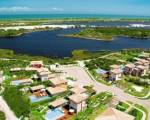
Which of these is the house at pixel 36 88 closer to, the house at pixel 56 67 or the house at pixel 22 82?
the house at pixel 22 82

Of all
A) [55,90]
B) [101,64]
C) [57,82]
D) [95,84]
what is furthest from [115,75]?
[55,90]

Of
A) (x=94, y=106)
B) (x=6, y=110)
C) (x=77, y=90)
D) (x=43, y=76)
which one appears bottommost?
(x=94, y=106)

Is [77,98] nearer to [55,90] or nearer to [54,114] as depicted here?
[54,114]

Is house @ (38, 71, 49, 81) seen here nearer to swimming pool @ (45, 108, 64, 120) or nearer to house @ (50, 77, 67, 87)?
house @ (50, 77, 67, 87)

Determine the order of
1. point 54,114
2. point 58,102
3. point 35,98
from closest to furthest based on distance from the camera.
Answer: point 54,114 < point 58,102 < point 35,98

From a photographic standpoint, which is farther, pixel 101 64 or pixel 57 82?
pixel 101 64

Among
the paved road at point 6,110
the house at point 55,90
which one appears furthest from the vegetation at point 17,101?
the house at point 55,90

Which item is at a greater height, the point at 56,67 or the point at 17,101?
the point at 56,67
